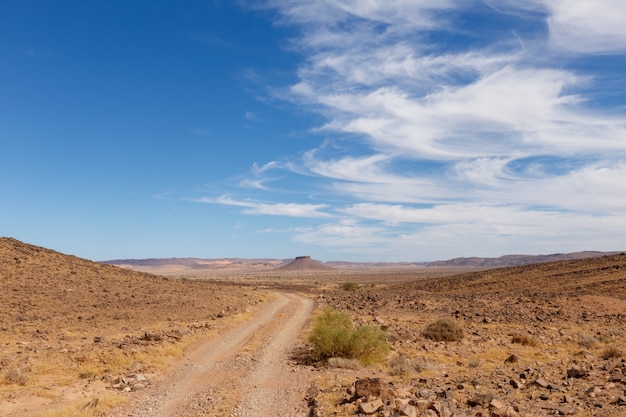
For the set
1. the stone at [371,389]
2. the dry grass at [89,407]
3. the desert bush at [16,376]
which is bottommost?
the dry grass at [89,407]

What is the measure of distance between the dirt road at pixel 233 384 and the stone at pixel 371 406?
1618 millimetres

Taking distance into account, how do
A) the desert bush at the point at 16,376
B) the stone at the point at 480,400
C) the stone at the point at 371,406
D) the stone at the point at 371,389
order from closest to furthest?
1. the stone at the point at 371,406
2. the stone at the point at 480,400
3. the stone at the point at 371,389
4. the desert bush at the point at 16,376

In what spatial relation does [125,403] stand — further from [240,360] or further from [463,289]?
→ [463,289]

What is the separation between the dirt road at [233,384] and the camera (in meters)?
12.0

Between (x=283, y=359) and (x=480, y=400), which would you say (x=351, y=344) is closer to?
(x=283, y=359)

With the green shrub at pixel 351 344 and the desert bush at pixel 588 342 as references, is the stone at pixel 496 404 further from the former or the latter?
the desert bush at pixel 588 342

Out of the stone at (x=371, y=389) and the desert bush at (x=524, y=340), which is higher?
the stone at (x=371, y=389)

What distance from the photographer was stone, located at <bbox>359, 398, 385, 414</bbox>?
10.9m

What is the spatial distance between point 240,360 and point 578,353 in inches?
546

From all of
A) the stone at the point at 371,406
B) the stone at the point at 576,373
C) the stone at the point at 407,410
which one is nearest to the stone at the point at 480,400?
the stone at the point at 407,410

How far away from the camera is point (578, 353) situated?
19.5m

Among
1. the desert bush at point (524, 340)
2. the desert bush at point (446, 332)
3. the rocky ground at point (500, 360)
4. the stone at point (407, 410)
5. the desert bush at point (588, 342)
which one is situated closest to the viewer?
the stone at point (407, 410)

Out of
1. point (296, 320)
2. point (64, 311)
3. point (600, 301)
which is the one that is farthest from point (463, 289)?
point (64, 311)

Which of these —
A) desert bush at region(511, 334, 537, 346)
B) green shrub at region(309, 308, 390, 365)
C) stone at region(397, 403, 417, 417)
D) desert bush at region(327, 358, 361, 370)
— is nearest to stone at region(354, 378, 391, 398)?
stone at region(397, 403, 417, 417)
